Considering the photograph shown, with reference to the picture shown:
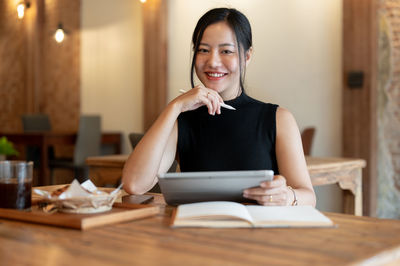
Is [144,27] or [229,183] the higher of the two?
[144,27]

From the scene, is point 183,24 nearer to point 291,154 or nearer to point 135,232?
point 291,154

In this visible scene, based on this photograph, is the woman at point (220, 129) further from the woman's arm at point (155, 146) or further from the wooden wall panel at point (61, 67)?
the wooden wall panel at point (61, 67)

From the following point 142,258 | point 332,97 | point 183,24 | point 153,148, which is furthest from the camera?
point 183,24

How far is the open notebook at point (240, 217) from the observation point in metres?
1.19

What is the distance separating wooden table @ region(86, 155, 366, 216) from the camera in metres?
3.20

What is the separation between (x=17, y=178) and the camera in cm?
133

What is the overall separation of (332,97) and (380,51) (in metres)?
0.54

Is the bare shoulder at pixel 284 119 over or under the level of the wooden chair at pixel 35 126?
over

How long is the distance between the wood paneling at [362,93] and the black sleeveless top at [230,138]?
236cm

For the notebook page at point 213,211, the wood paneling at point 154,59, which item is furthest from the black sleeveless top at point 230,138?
the wood paneling at point 154,59

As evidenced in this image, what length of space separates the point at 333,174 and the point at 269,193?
1934 mm

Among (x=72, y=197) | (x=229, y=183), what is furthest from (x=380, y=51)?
(x=72, y=197)

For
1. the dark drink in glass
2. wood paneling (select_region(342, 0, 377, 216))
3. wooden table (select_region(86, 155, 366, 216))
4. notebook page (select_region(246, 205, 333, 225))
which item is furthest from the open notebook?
wood paneling (select_region(342, 0, 377, 216))

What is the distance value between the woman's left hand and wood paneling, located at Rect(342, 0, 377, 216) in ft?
9.57
